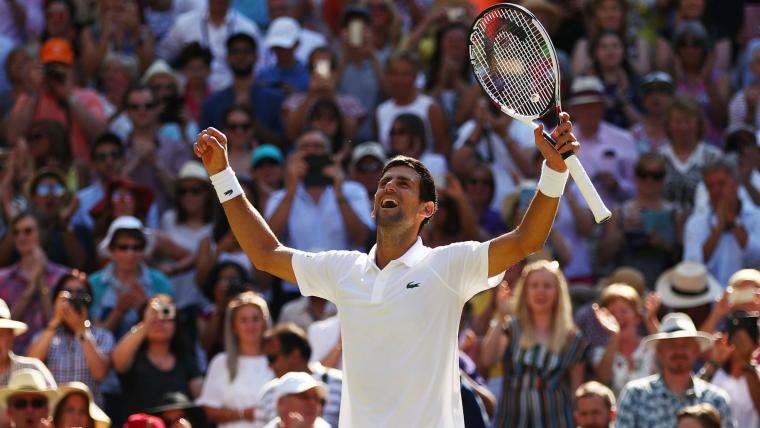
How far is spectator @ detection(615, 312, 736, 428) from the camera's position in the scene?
984 cm

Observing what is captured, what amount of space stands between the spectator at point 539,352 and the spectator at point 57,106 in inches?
209

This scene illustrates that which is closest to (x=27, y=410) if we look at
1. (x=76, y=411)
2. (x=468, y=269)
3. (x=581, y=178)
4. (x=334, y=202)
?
(x=76, y=411)

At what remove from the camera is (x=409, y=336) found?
6.58m

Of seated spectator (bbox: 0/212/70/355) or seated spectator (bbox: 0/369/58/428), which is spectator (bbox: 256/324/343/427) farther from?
seated spectator (bbox: 0/212/70/355)

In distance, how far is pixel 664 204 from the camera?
43.1ft

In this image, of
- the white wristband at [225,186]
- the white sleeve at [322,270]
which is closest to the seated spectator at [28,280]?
the white wristband at [225,186]

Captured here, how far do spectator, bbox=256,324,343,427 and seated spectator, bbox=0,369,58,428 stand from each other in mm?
1308

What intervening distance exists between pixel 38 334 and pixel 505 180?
14.2ft

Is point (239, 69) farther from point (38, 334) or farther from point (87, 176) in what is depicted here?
point (38, 334)

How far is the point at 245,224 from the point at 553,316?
3.90 m

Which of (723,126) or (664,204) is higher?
(723,126)

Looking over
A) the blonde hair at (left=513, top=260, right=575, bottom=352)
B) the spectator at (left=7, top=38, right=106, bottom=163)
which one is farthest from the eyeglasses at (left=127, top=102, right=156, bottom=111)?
the blonde hair at (left=513, top=260, right=575, bottom=352)

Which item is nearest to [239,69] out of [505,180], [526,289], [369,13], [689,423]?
[369,13]

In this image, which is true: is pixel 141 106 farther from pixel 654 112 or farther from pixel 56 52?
pixel 654 112
